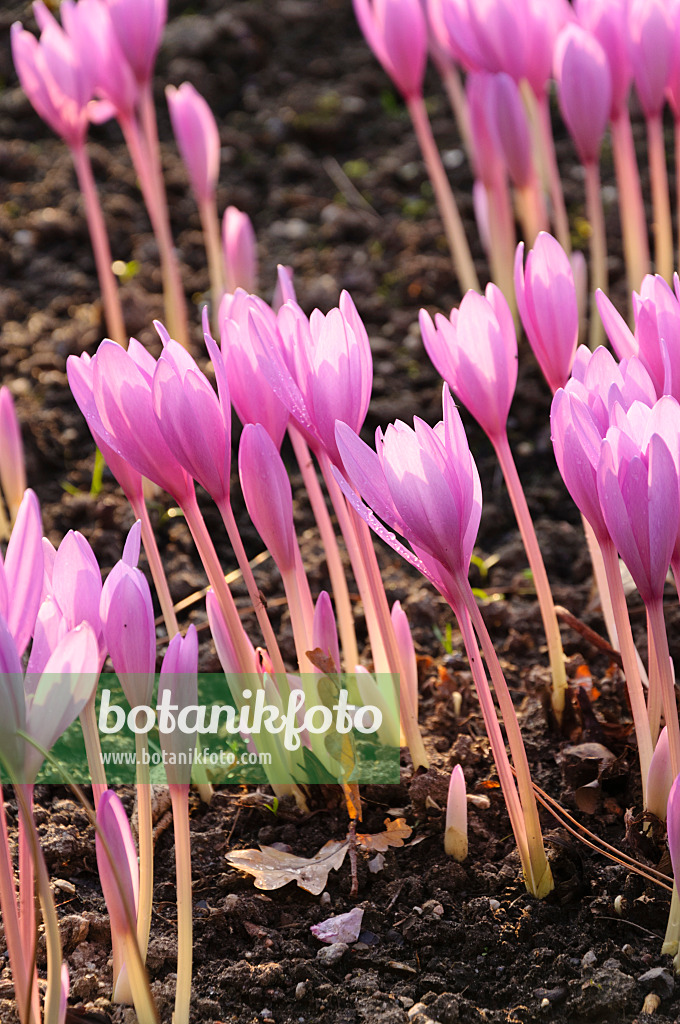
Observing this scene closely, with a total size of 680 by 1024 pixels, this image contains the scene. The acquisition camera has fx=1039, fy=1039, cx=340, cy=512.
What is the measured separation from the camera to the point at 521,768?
1067mm

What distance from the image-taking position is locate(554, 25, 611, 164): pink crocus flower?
1893mm

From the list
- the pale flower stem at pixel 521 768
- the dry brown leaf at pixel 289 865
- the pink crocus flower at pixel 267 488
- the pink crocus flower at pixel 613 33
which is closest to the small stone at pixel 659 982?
the pale flower stem at pixel 521 768

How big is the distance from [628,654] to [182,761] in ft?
1.64

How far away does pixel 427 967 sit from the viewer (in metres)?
1.11

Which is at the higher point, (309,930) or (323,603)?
(323,603)

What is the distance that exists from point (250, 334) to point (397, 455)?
0.27 m

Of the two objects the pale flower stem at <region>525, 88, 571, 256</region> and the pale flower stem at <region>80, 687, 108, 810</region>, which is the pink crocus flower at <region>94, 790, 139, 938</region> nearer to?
the pale flower stem at <region>80, 687, 108, 810</region>

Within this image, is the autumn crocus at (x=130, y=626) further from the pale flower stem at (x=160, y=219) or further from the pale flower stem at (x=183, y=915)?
the pale flower stem at (x=160, y=219)

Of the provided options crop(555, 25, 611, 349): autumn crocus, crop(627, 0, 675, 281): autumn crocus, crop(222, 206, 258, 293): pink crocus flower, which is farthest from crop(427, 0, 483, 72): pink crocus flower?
crop(222, 206, 258, 293): pink crocus flower

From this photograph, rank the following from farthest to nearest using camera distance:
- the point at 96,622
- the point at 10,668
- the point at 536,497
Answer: the point at 536,497, the point at 96,622, the point at 10,668

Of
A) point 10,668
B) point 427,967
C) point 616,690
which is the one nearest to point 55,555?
point 10,668

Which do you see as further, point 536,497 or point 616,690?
point 536,497

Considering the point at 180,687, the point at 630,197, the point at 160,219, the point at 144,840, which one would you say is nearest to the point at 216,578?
the point at 180,687

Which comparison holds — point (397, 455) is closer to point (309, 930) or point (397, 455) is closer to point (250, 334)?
point (250, 334)
